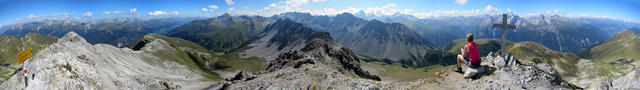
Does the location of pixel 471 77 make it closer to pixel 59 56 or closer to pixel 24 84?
pixel 24 84

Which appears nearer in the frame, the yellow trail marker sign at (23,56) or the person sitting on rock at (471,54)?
the person sitting on rock at (471,54)

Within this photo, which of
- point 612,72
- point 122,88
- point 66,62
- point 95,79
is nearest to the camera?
point 66,62

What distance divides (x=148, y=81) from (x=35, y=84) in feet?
81.4

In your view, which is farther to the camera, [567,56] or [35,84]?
[567,56]

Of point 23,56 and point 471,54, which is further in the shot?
point 23,56

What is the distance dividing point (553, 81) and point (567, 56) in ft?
717

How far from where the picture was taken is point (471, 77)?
74.8ft

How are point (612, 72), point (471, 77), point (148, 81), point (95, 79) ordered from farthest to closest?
point (612, 72) → point (148, 81) → point (95, 79) → point (471, 77)

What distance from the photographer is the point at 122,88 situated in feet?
139

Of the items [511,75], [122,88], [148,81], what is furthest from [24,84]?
[511,75]

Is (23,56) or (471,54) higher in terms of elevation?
(471,54)

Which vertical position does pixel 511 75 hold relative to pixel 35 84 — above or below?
above

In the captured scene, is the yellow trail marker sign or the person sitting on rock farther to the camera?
the yellow trail marker sign

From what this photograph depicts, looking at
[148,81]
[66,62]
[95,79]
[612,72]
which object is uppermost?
[66,62]
